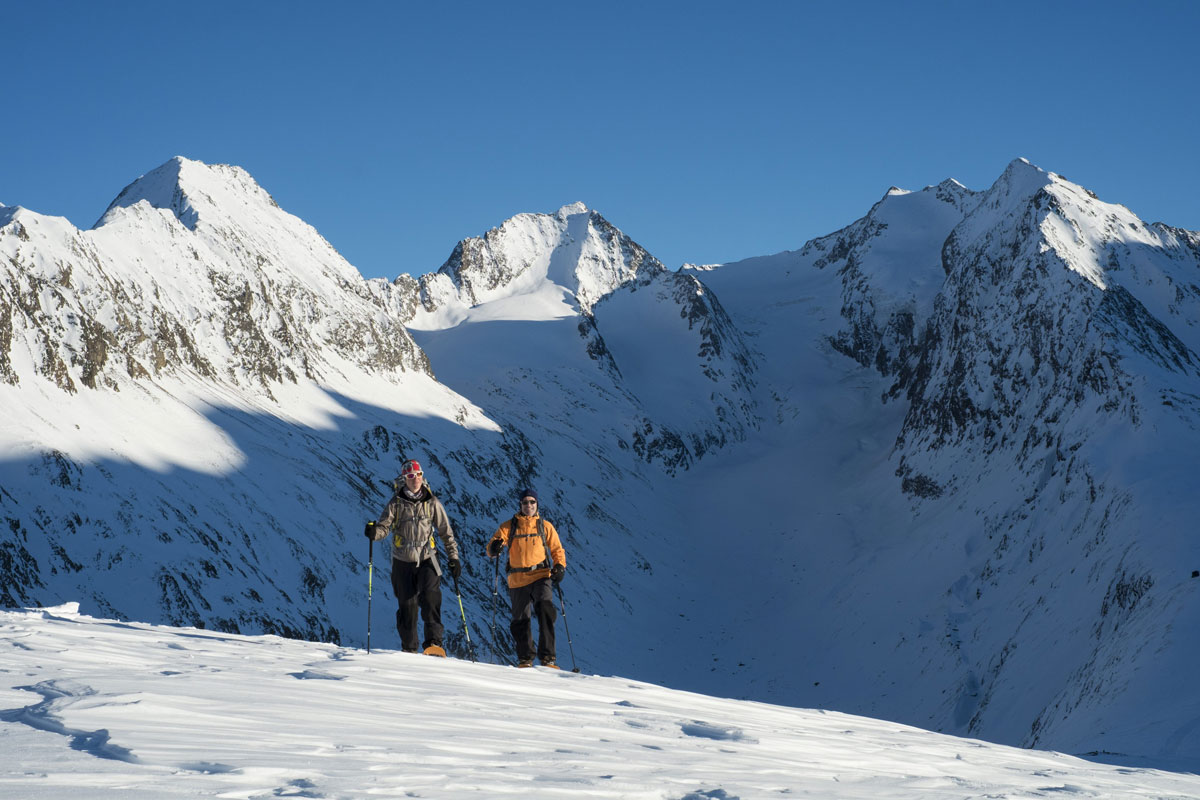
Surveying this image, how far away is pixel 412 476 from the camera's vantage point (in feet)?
51.5

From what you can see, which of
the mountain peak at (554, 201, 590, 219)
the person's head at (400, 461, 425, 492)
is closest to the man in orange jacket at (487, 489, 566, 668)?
the person's head at (400, 461, 425, 492)

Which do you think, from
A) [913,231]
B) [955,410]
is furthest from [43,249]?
[913,231]

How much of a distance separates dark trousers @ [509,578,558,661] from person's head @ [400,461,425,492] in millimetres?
2479

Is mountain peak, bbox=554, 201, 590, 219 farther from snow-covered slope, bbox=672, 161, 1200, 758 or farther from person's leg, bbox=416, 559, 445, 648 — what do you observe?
person's leg, bbox=416, 559, 445, 648

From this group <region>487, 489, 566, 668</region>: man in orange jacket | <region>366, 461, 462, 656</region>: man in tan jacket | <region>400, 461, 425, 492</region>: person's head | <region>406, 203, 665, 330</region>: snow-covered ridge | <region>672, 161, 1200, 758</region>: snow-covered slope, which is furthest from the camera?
<region>406, 203, 665, 330</region>: snow-covered ridge

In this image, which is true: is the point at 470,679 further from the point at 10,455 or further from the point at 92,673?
the point at 10,455

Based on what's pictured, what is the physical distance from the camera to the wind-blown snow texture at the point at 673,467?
1435 inches

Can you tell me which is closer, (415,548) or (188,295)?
(415,548)

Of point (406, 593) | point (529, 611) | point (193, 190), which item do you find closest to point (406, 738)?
point (406, 593)

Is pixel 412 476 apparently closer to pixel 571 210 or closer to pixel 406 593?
pixel 406 593

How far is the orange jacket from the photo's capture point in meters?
16.8

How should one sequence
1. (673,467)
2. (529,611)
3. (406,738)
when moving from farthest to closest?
(673,467) → (529,611) → (406,738)

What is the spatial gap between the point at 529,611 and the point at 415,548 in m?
2.44

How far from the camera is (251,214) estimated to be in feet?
230
